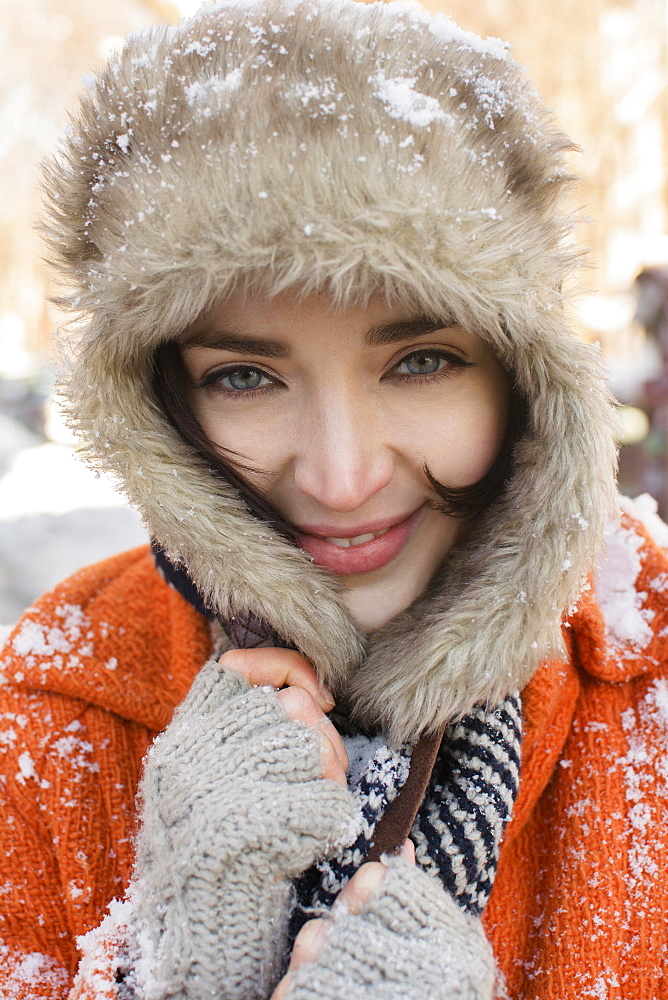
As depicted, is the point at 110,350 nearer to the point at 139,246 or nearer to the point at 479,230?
the point at 139,246

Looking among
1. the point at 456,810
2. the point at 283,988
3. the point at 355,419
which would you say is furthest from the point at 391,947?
the point at 355,419

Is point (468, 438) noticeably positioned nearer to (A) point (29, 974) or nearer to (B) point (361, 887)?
(B) point (361, 887)

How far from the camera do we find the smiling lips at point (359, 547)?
43.3 inches

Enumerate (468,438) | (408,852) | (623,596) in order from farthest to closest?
(623,596) → (468,438) → (408,852)

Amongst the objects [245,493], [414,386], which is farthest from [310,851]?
[414,386]

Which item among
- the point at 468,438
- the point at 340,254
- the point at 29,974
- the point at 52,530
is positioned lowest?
the point at 29,974

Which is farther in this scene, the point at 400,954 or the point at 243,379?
the point at 243,379

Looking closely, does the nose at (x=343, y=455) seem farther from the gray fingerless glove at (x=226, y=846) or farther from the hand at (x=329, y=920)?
the hand at (x=329, y=920)

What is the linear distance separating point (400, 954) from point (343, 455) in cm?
60

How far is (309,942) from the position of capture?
821mm

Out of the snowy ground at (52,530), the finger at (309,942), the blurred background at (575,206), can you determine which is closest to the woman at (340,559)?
the finger at (309,942)

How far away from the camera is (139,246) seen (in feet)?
2.89

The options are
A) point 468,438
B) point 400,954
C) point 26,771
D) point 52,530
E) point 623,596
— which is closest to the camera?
point 400,954

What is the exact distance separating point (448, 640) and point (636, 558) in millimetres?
504
